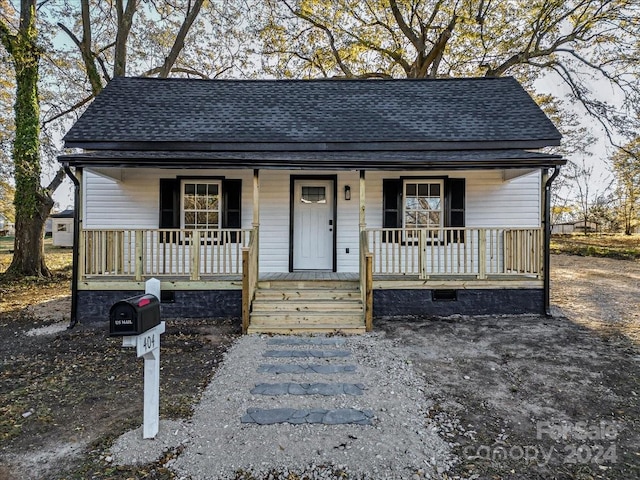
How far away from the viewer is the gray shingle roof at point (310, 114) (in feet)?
25.3

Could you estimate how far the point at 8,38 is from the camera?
1020 cm

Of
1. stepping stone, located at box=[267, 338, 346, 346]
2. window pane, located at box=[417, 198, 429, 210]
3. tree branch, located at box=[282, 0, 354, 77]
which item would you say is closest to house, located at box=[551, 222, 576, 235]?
tree branch, located at box=[282, 0, 354, 77]

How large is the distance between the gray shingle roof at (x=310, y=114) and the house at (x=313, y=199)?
47 mm

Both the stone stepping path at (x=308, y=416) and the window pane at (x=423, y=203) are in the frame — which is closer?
the stone stepping path at (x=308, y=416)

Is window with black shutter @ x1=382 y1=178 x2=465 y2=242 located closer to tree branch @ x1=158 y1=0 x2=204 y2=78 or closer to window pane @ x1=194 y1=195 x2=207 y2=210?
window pane @ x1=194 y1=195 x2=207 y2=210

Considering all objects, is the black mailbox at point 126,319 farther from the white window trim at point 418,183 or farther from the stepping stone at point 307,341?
the white window trim at point 418,183

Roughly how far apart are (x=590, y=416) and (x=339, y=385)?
2.37 meters

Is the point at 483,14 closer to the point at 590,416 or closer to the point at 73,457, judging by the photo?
the point at 590,416

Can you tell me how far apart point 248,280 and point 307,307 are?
3.69 feet

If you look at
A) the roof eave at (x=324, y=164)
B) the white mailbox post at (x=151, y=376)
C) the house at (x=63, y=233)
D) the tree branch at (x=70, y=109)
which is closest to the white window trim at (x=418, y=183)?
the roof eave at (x=324, y=164)

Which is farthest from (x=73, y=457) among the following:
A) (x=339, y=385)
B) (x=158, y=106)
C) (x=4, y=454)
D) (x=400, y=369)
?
(x=158, y=106)

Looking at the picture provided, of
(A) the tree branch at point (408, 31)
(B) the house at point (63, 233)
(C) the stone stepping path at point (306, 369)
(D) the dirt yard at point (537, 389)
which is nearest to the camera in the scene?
(D) the dirt yard at point (537, 389)

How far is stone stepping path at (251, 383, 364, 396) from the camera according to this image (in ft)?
12.1

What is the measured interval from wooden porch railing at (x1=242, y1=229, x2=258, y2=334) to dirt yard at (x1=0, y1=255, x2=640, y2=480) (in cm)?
35
